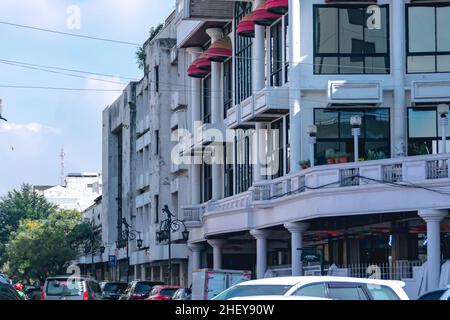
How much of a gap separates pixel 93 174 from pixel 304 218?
119061 millimetres

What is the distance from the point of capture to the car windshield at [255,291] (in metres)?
18.6

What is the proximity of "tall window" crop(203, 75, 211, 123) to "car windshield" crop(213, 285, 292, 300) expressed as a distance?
41216 mm

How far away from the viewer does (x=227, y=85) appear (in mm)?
57844

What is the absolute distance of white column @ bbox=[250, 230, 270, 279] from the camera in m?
46.2

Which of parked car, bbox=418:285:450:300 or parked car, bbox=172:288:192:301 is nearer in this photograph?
parked car, bbox=418:285:450:300

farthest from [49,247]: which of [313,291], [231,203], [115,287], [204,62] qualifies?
[313,291]

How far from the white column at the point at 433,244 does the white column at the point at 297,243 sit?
591 cm

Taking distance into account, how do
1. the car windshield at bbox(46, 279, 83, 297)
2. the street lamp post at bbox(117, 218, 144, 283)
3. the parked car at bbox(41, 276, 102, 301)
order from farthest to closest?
the street lamp post at bbox(117, 218, 144, 283), the car windshield at bbox(46, 279, 83, 297), the parked car at bbox(41, 276, 102, 301)

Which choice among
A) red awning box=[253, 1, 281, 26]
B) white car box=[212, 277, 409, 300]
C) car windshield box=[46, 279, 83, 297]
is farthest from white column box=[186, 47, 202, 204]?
white car box=[212, 277, 409, 300]

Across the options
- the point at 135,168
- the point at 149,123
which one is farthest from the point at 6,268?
the point at 149,123

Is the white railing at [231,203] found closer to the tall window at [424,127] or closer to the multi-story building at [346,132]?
the multi-story building at [346,132]

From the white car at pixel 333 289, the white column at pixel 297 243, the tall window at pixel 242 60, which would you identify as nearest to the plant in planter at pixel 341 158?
the white column at pixel 297 243

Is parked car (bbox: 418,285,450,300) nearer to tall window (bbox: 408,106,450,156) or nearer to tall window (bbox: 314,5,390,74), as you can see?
tall window (bbox: 408,106,450,156)
